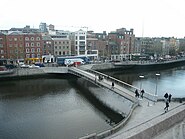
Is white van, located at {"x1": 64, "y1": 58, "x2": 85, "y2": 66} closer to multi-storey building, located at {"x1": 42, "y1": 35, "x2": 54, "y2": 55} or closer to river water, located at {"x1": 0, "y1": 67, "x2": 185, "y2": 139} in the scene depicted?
multi-storey building, located at {"x1": 42, "y1": 35, "x2": 54, "y2": 55}

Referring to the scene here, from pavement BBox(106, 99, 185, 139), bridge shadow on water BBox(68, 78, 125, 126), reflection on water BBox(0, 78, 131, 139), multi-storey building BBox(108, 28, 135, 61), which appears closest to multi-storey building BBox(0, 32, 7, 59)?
reflection on water BBox(0, 78, 131, 139)

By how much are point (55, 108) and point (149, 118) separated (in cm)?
1307

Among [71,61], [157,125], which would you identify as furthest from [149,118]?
[71,61]

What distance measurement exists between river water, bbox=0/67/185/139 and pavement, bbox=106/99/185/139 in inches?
152

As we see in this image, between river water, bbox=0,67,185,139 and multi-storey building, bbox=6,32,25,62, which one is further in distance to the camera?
multi-storey building, bbox=6,32,25,62

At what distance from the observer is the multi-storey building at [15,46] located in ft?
184

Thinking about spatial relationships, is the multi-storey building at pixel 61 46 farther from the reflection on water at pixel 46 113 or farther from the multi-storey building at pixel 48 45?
the reflection on water at pixel 46 113

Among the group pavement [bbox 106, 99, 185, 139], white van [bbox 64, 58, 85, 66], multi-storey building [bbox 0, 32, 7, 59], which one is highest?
multi-storey building [bbox 0, 32, 7, 59]

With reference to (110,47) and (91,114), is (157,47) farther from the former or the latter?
(91,114)

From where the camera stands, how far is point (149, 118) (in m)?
17.4

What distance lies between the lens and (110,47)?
255 feet

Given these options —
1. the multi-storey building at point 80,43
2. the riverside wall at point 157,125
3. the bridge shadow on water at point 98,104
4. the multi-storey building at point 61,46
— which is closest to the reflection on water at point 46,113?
the bridge shadow on water at point 98,104

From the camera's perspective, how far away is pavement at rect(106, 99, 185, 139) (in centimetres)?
1579

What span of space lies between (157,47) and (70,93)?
72019 millimetres
